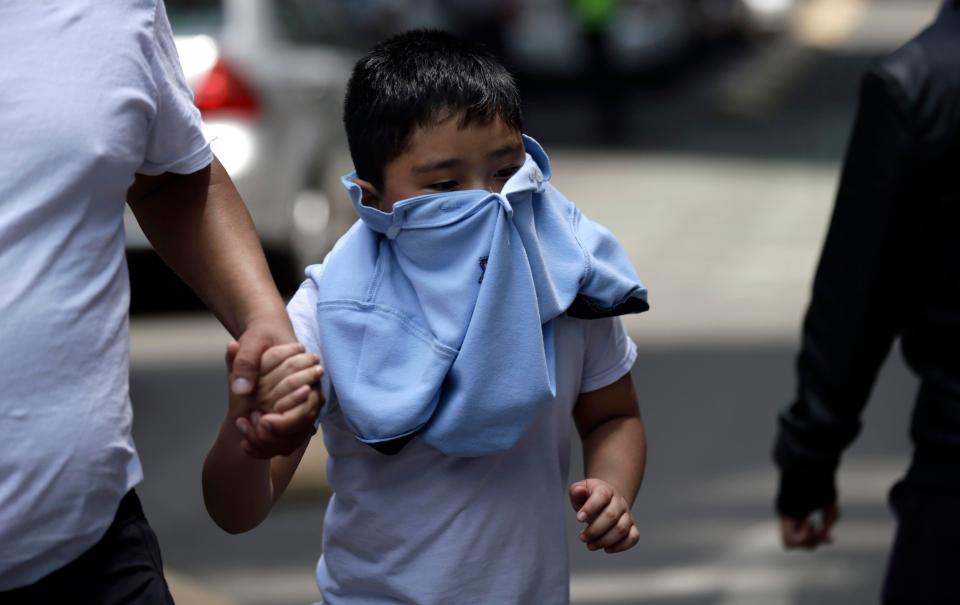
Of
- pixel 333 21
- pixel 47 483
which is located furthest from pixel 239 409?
pixel 333 21

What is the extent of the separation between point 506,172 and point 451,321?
0.72 feet

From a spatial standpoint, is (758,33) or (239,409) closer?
(239,409)

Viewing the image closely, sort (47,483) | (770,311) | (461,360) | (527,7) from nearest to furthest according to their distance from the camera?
(47,483) → (461,360) → (770,311) → (527,7)

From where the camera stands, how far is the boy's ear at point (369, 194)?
7.61 feet

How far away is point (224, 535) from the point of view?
19.0ft

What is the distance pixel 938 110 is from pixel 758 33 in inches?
1098

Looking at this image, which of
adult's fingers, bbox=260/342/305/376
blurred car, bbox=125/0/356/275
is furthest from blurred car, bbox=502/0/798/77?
adult's fingers, bbox=260/342/305/376

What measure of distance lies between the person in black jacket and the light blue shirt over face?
0.60 meters

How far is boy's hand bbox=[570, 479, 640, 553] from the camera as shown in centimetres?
220

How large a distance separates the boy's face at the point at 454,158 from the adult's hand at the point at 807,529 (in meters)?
1.12

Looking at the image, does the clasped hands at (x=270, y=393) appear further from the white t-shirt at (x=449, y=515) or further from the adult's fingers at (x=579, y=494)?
the adult's fingers at (x=579, y=494)

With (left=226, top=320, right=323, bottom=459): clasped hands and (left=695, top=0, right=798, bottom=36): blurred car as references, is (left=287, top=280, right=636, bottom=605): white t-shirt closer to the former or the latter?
(left=226, top=320, right=323, bottom=459): clasped hands

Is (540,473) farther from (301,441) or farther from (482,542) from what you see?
(301,441)

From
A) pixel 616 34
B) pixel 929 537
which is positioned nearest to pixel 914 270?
pixel 929 537
